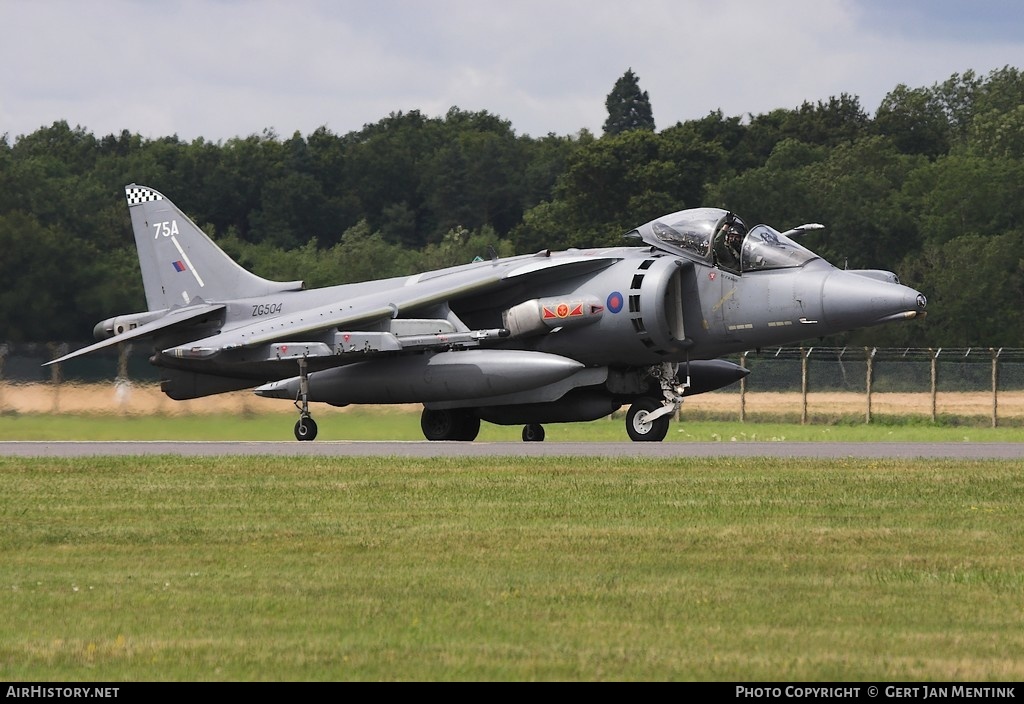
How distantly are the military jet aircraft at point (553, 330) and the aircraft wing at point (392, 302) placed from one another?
3cm

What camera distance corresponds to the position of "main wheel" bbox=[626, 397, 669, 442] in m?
21.9

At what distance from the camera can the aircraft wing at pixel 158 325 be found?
950 inches

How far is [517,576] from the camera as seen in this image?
9.35 metres

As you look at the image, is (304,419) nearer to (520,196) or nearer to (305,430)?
(305,430)

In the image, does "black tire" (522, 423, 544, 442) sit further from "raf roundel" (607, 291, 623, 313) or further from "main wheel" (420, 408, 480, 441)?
"raf roundel" (607, 291, 623, 313)

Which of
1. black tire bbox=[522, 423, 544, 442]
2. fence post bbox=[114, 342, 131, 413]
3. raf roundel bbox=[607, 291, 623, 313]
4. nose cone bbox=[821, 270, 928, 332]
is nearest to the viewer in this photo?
nose cone bbox=[821, 270, 928, 332]

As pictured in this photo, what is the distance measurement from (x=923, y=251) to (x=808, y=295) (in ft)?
128

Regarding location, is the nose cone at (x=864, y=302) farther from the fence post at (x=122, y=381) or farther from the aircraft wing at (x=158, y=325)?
the fence post at (x=122, y=381)

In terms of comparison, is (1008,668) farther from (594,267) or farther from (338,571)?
(594,267)

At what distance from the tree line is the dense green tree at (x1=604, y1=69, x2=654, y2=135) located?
13809mm

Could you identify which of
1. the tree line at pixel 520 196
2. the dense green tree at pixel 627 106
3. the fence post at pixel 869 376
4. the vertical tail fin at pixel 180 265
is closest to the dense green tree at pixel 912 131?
the tree line at pixel 520 196

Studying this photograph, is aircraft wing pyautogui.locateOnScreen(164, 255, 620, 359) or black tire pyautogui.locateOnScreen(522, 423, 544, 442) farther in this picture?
black tire pyautogui.locateOnScreen(522, 423, 544, 442)

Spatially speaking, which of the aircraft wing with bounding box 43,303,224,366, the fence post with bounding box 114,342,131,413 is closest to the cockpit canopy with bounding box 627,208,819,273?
the aircraft wing with bounding box 43,303,224,366

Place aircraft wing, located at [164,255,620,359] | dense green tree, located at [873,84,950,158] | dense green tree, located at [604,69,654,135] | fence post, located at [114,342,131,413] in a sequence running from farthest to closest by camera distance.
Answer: dense green tree, located at [604,69,654,135] < dense green tree, located at [873,84,950,158] < fence post, located at [114,342,131,413] < aircraft wing, located at [164,255,620,359]
